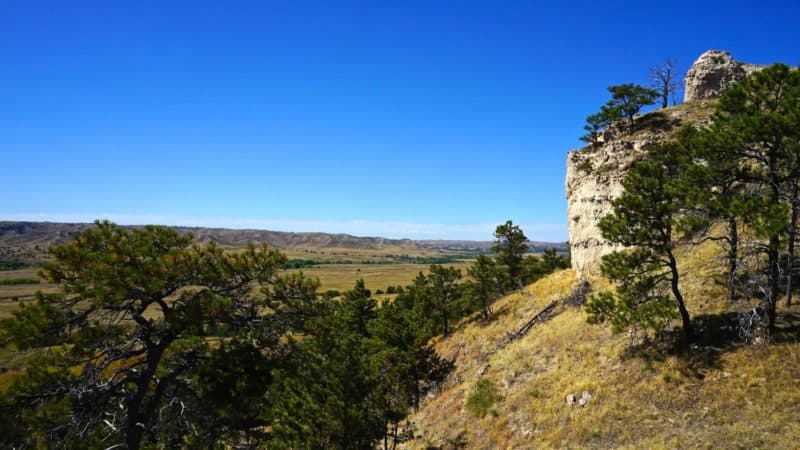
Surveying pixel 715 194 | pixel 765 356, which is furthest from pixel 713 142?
pixel 765 356

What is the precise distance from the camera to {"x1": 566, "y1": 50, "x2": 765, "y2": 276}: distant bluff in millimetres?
33188

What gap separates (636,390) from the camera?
60.4 ft

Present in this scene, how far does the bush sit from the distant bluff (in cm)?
1412

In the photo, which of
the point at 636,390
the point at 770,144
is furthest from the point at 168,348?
the point at 770,144

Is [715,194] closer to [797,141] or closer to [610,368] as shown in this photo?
[797,141]

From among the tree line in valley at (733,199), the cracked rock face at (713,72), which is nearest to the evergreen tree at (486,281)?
the tree line in valley at (733,199)

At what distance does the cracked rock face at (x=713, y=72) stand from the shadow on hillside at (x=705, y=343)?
2991 centimetres

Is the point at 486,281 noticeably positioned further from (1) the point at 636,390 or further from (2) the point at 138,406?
(2) the point at 138,406

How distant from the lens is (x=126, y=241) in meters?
11.4

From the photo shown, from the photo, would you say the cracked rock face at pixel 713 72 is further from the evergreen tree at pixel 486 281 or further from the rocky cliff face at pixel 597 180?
the evergreen tree at pixel 486 281

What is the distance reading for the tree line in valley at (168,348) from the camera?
1064 cm

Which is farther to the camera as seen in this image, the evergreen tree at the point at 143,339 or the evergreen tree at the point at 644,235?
the evergreen tree at the point at 644,235

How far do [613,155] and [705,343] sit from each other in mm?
19211

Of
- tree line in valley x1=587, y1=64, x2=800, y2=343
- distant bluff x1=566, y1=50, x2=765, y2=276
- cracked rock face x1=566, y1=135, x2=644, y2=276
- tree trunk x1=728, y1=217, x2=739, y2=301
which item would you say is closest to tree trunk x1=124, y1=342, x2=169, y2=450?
tree line in valley x1=587, y1=64, x2=800, y2=343
